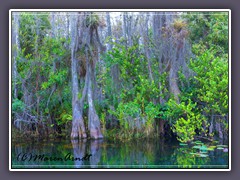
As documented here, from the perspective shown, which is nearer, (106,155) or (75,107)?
(106,155)

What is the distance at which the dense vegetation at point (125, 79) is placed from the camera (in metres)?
6.25

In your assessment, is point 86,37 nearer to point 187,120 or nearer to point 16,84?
point 16,84

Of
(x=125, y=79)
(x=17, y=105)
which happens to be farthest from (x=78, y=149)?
(x=125, y=79)

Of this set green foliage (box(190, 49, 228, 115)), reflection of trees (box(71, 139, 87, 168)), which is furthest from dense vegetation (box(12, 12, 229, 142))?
reflection of trees (box(71, 139, 87, 168))

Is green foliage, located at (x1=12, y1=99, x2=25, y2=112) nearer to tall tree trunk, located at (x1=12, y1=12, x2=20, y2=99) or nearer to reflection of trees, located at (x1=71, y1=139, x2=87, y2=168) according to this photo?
tall tree trunk, located at (x1=12, y1=12, x2=20, y2=99)

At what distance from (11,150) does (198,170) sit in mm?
2527

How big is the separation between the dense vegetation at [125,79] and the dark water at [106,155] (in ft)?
0.60

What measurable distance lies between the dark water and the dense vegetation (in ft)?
0.60

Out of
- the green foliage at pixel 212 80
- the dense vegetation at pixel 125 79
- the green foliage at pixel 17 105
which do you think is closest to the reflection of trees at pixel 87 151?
the dense vegetation at pixel 125 79

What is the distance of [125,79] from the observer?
6625mm

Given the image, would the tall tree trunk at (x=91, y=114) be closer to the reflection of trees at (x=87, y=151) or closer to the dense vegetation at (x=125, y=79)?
the dense vegetation at (x=125, y=79)

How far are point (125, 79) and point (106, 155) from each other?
122cm

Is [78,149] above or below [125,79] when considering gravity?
below

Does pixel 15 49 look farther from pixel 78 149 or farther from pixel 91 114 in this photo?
pixel 78 149
